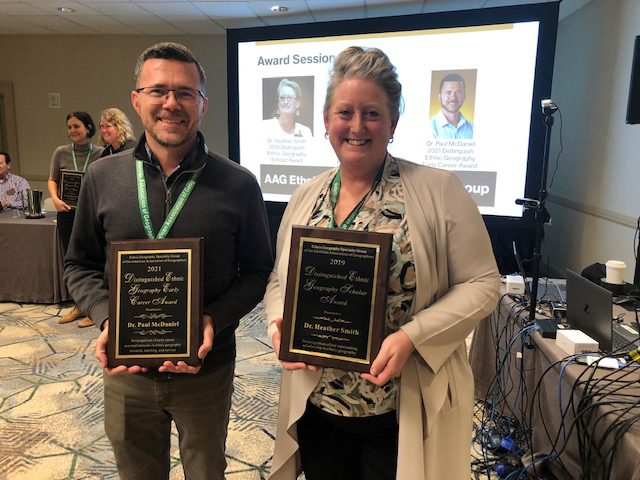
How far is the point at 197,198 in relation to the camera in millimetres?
1235

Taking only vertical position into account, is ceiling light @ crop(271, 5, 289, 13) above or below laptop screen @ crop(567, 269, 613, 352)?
above

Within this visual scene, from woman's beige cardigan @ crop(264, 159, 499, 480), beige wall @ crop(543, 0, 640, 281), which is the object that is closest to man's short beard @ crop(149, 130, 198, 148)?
woman's beige cardigan @ crop(264, 159, 499, 480)

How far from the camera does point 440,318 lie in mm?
999

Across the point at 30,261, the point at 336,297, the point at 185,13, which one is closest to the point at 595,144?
the point at 336,297

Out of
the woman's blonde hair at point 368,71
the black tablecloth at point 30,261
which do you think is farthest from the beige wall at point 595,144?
the black tablecloth at point 30,261

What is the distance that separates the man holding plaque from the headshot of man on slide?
3170mm

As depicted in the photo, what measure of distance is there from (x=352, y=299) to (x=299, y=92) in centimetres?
394

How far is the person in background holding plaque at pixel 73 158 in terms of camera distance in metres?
3.69

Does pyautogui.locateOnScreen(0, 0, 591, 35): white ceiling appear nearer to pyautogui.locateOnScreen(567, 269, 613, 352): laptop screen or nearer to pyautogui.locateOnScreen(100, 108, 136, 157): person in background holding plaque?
pyautogui.locateOnScreen(100, 108, 136, 157): person in background holding plaque

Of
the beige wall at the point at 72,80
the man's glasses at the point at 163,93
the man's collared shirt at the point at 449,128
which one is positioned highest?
the beige wall at the point at 72,80

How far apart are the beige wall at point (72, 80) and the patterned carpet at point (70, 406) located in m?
4.34

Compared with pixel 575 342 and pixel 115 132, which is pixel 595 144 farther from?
pixel 115 132

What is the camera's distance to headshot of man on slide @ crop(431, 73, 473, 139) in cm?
397

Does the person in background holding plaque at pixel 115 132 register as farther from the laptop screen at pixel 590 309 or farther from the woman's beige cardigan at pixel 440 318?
the laptop screen at pixel 590 309
